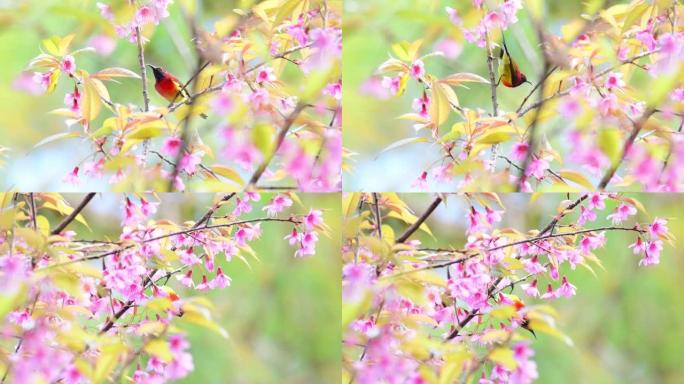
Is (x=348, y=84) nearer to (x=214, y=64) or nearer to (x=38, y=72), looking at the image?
(x=214, y=64)

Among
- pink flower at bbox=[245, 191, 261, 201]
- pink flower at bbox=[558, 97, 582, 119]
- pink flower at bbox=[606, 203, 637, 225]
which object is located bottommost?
pink flower at bbox=[245, 191, 261, 201]

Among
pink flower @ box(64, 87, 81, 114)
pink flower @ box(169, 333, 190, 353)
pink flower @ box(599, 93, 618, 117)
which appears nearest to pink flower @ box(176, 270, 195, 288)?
pink flower @ box(169, 333, 190, 353)

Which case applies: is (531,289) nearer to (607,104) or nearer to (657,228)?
(657,228)

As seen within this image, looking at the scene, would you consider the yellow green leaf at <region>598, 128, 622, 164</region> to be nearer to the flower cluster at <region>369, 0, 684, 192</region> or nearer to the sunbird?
the flower cluster at <region>369, 0, 684, 192</region>

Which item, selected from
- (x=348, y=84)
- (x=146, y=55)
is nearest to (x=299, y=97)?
(x=348, y=84)

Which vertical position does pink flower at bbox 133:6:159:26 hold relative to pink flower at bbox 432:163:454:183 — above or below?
above

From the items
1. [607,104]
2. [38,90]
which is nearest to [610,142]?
[607,104]

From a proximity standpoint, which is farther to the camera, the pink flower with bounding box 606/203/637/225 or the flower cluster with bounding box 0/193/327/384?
the pink flower with bounding box 606/203/637/225
